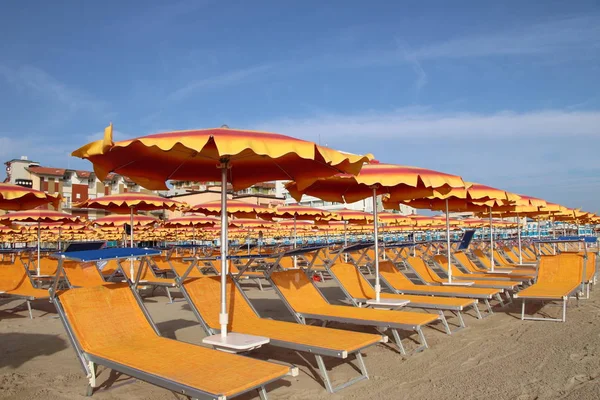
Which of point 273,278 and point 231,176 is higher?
point 231,176

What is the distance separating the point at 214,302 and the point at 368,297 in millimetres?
2337

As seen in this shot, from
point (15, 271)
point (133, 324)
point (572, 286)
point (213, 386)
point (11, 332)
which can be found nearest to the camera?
point (213, 386)

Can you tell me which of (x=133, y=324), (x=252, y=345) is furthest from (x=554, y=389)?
(x=133, y=324)

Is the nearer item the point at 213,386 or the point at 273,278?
the point at 213,386

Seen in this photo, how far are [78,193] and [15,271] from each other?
172 ft

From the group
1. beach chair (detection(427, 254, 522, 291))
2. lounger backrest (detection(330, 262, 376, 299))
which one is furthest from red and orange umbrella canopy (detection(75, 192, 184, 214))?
beach chair (detection(427, 254, 522, 291))

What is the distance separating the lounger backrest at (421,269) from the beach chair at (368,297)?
1.61 metres

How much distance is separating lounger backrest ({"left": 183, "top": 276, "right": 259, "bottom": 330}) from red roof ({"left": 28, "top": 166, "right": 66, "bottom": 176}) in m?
54.9

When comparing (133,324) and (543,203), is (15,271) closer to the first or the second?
(133,324)

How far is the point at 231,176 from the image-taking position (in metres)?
5.34

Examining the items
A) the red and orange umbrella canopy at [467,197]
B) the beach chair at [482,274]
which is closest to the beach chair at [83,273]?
the red and orange umbrella canopy at [467,197]

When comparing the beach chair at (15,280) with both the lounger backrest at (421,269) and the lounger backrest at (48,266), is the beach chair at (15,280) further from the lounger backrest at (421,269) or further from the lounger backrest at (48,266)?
the lounger backrest at (421,269)

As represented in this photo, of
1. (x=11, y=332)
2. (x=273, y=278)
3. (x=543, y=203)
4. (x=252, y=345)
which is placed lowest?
(x=11, y=332)

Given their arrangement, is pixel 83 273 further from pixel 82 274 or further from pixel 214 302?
pixel 214 302
